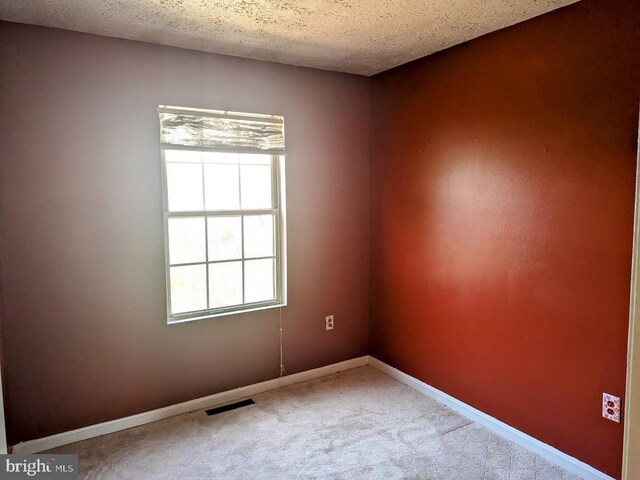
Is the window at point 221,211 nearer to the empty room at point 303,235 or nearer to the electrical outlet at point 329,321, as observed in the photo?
the empty room at point 303,235

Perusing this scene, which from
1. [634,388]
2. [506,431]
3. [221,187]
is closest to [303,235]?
[221,187]

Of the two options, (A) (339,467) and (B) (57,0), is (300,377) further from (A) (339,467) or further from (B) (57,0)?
(B) (57,0)

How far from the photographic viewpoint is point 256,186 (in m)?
3.42

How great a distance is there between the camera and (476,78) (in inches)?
114

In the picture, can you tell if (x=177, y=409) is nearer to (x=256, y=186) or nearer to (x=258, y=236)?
(x=258, y=236)

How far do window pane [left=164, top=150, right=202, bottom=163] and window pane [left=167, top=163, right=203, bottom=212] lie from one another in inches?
1.3

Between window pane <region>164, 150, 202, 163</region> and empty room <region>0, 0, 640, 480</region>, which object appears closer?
empty room <region>0, 0, 640, 480</region>

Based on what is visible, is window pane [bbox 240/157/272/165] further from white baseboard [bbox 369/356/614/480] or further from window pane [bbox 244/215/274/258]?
white baseboard [bbox 369/356/614/480]

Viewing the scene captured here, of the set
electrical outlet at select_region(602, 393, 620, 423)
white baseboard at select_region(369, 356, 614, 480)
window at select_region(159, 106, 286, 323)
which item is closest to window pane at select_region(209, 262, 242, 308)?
window at select_region(159, 106, 286, 323)

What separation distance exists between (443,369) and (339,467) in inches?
45.0

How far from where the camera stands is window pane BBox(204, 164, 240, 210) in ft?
10.5

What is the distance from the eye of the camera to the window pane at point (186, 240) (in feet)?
10.2

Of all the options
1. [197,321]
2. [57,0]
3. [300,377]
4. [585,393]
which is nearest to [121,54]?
[57,0]

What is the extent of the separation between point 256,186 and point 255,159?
8.0 inches
